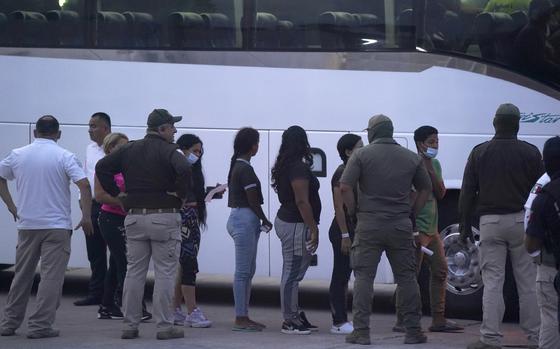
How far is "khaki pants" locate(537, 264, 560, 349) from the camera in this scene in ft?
25.1

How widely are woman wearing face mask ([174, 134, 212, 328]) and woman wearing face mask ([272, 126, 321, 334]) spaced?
0.85 metres

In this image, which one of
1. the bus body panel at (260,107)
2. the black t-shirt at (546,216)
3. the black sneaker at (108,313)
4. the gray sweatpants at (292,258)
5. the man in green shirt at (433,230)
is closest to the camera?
the black t-shirt at (546,216)

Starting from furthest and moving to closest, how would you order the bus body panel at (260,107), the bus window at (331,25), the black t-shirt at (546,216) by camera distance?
the bus window at (331,25)
the bus body panel at (260,107)
the black t-shirt at (546,216)

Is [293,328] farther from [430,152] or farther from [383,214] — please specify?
[430,152]

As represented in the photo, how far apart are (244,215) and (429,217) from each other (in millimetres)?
1697

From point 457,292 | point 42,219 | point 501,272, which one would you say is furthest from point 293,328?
point 42,219

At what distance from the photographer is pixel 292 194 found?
9.80 meters

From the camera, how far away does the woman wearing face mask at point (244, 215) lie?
9984 mm

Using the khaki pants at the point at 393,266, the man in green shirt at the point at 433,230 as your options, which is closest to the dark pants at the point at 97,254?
the man in green shirt at the point at 433,230

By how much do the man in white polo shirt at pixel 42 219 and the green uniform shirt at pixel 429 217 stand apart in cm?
300


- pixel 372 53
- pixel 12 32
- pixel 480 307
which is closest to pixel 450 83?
pixel 372 53

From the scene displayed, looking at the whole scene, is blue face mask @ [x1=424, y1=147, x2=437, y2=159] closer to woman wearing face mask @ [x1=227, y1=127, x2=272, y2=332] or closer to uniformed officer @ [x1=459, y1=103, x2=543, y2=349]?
uniformed officer @ [x1=459, y1=103, x2=543, y2=349]

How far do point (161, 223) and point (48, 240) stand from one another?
105 cm

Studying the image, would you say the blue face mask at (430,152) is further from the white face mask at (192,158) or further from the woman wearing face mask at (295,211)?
the white face mask at (192,158)
